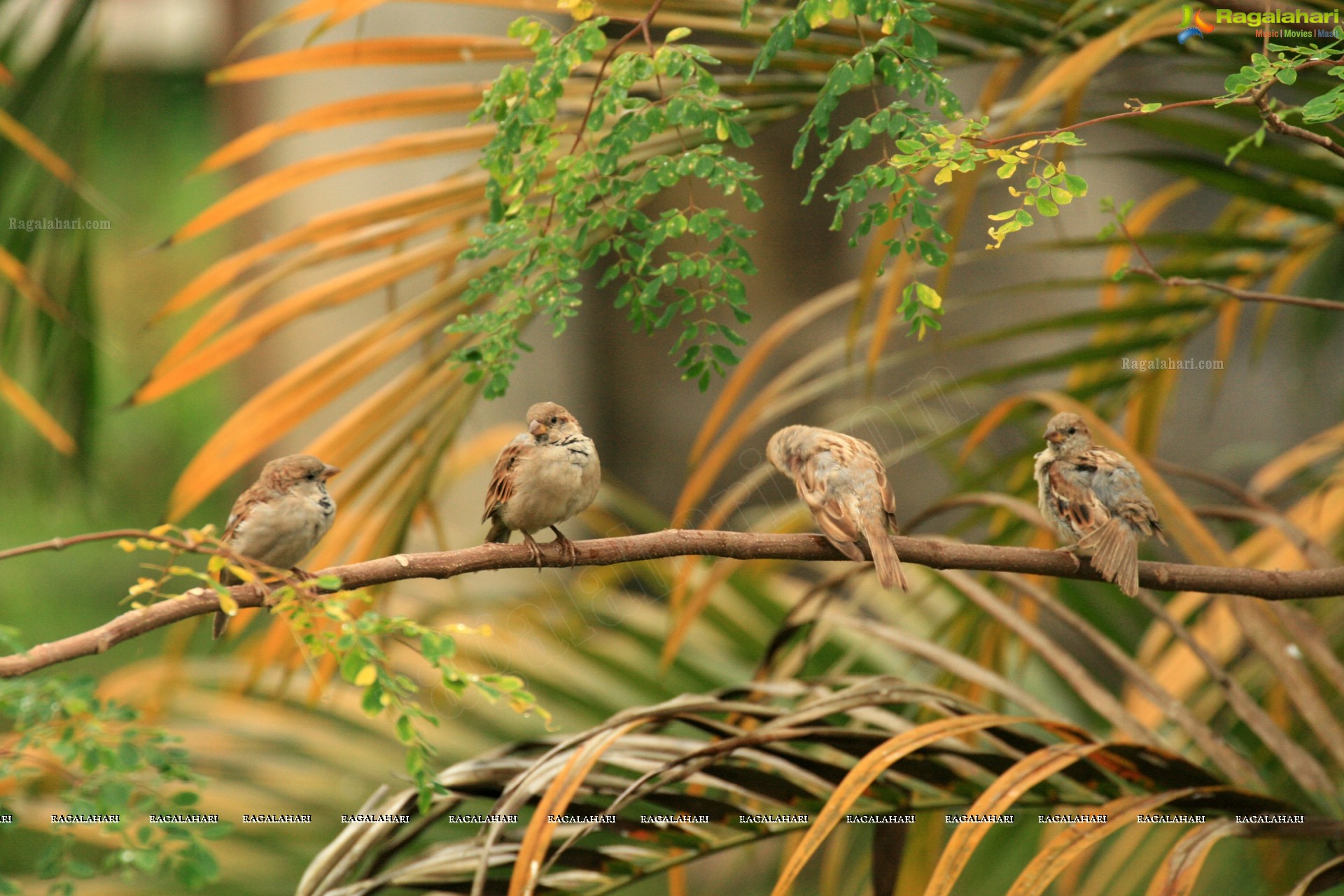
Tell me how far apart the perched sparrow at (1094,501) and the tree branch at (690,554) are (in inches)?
1.4

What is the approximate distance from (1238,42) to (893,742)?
1.45 metres

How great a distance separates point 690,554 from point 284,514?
77 centimetres

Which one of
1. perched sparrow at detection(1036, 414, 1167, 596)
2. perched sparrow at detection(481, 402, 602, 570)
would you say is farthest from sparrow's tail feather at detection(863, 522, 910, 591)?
perched sparrow at detection(481, 402, 602, 570)

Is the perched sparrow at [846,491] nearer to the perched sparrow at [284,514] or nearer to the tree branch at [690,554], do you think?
the tree branch at [690,554]

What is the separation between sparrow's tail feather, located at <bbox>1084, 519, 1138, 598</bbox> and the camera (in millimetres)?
1448

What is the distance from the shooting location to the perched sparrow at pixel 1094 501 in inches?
58.7

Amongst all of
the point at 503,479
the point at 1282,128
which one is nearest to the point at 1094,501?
the point at 1282,128

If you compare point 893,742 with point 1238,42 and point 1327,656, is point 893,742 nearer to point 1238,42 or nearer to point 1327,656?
point 1327,656

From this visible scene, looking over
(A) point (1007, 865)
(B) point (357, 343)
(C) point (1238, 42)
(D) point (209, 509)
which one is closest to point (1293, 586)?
(C) point (1238, 42)

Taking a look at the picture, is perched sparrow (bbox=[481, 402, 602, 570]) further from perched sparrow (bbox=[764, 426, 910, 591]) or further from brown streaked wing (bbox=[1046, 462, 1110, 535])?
brown streaked wing (bbox=[1046, 462, 1110, 535])

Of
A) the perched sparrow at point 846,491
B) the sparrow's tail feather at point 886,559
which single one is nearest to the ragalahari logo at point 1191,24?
the perched sparrow at point 846,491

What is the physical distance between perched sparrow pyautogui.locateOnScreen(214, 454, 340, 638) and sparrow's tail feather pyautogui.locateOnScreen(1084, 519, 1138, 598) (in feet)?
3.82

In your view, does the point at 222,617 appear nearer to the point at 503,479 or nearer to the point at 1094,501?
the point at 503,479

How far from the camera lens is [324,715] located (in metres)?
2.78
